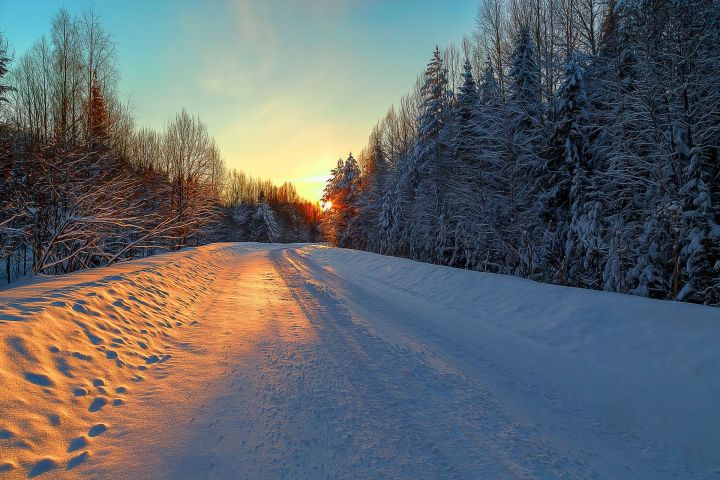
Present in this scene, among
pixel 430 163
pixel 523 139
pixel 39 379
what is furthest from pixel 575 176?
pixel 39 379

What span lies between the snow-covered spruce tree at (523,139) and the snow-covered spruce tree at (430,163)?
704 cm

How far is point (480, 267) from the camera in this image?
2089 cm

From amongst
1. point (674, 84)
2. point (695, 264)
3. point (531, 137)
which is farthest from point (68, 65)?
point (695, 264)

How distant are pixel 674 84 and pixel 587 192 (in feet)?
17.2

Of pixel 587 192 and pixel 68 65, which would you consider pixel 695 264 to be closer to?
pixel 587 192

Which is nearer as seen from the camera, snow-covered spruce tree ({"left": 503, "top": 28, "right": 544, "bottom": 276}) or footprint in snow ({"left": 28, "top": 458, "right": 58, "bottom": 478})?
footprint in snow ({"left": 28, "top": 458, "right": 58, "bottom": 478})

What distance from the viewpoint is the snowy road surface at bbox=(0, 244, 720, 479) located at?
2.70m

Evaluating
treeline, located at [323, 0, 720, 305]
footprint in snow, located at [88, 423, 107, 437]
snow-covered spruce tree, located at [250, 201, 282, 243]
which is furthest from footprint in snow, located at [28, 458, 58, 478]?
snow-covered spruce tree, located at [250, 201, 282, 243]

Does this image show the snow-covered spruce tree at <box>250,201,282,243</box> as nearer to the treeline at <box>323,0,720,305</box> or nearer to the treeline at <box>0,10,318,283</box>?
the treeline at <box>0,10,318,283</box>

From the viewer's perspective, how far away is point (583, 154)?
1584cm

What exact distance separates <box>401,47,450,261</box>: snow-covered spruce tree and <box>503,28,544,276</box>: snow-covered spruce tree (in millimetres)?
7035

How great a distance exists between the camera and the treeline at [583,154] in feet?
33.9

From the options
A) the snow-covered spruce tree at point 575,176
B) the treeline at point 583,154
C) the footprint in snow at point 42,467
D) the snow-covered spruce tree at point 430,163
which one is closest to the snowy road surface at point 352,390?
the footprint in snow at point 42,467

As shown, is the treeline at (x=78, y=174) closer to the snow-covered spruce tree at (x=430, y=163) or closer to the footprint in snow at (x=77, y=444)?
the footprint in snow at (x=77, y=444)
